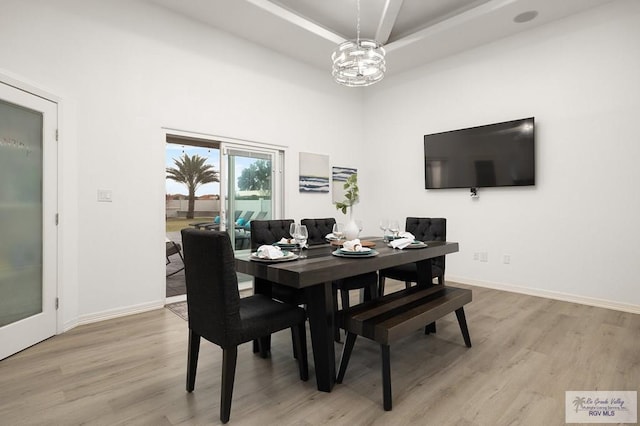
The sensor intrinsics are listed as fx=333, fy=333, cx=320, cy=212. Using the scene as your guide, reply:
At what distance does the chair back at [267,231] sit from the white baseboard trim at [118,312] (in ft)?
4.91

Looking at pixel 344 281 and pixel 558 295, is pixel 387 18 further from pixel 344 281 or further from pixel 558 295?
pixel 558 295

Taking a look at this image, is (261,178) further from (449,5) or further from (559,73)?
(559,73)

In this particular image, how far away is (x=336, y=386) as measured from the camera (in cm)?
200

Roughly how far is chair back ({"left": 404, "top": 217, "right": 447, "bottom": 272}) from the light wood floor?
2.21 feet

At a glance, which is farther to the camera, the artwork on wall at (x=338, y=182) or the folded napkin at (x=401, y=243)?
the artwork on wall at (x=338, y=182)

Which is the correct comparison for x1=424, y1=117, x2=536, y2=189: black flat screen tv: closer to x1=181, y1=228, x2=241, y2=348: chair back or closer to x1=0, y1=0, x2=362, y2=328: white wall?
x1=0, y1=0, x2=362, y2=328: white wall

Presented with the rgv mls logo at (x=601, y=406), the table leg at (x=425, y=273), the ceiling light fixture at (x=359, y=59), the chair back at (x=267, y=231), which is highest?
the ceiling light fixture at (x=359, y=59)

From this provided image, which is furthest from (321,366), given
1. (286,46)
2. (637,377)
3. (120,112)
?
(286,46)

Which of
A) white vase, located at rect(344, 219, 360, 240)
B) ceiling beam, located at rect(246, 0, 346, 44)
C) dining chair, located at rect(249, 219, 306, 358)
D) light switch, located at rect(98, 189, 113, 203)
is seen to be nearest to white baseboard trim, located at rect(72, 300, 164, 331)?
light switch, located at rect(98, 189, 113, 203)

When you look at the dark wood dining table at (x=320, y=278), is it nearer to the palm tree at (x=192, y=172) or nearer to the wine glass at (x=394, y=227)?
the wine glass at (x=394, y=227)

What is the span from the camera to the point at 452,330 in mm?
2877

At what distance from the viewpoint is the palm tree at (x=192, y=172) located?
25.5 feet

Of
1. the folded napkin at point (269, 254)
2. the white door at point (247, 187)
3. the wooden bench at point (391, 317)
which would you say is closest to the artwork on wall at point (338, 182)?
the white door at point (247, 187)

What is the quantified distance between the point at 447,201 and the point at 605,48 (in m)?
2.37
